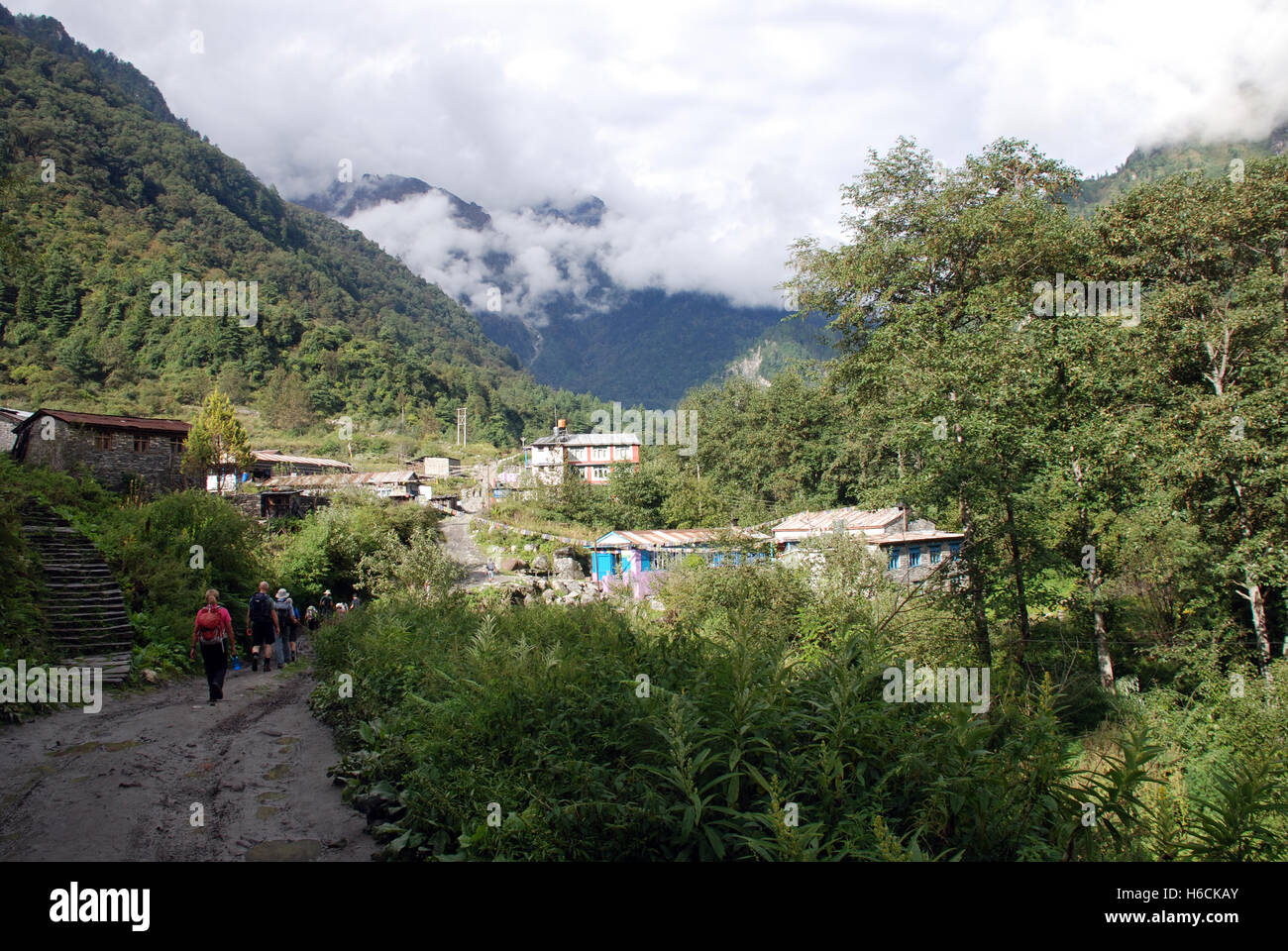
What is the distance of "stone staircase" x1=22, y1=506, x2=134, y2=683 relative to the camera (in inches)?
458

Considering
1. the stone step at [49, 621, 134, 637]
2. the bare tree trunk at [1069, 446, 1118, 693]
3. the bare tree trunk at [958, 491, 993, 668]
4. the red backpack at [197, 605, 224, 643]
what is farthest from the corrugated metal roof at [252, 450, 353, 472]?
the bare tree trunk at [1069, 446, 1118, 693]

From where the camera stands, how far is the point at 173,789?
5.94 meters

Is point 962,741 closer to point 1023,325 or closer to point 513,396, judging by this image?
point 1023,325

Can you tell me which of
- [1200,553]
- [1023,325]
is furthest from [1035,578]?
[1023,325]

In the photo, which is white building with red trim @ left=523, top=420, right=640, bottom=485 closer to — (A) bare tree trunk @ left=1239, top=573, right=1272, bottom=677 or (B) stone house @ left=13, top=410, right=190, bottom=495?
(B) stone house @ left=13, top=410, right=190, bottom=495

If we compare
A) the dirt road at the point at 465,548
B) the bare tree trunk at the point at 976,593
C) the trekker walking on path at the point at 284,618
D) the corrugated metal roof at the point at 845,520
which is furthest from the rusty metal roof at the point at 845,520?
the trekker walking on path at the point at 284,618

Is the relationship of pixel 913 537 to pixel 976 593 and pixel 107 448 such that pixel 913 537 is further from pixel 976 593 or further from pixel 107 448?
pixel 107 448

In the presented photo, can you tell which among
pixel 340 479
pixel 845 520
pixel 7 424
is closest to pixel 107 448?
A: pixel 7 424

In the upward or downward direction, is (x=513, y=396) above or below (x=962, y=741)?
above

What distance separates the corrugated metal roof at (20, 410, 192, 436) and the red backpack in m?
17.8

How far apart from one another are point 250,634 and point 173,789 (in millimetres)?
8743

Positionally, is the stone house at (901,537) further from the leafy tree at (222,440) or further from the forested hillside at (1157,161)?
the forested hillside at (1157,161)
